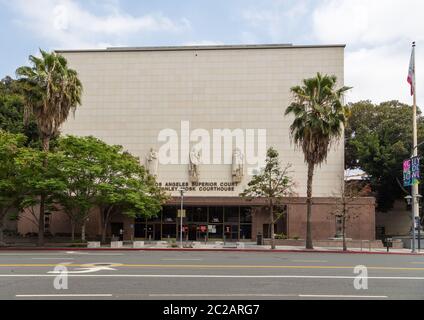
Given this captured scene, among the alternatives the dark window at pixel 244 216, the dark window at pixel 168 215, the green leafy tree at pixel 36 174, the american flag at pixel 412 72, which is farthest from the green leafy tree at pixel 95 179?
the american flag at pixel 412 72

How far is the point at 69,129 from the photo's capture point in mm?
53312

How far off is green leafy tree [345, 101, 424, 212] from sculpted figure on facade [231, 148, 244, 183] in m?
13.1

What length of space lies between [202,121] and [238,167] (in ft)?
21.1

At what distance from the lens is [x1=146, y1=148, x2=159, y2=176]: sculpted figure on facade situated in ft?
168

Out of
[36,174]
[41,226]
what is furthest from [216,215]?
[36,174]

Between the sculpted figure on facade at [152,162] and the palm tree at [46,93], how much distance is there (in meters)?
15.1

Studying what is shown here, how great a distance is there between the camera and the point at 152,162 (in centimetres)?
5125

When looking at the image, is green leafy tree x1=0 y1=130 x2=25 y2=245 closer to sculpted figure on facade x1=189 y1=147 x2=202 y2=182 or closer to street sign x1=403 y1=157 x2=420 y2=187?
sculpted figure on facade x1=189 y1=147 x2=202 y2=182

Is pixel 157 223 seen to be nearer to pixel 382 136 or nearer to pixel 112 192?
pixel 112 192

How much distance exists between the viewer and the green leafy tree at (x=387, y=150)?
5397 cm

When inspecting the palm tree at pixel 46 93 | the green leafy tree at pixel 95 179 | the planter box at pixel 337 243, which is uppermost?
the palm tree at pixel 46 93

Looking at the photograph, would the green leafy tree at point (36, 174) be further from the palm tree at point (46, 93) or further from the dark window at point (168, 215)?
the dark window at point (168, 215)

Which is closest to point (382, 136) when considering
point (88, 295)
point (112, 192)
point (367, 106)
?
point (367, 106)

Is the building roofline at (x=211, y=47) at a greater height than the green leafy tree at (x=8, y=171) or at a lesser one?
greater
